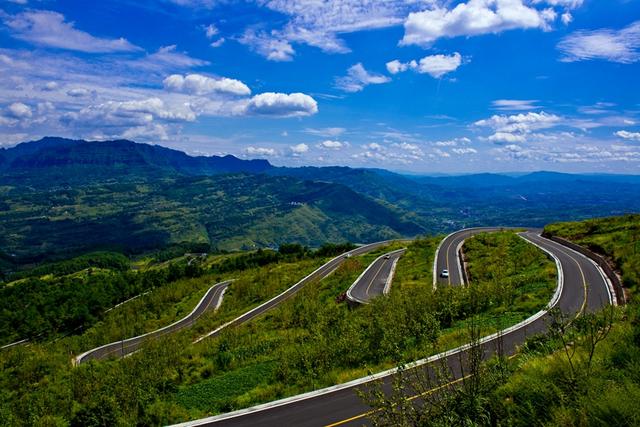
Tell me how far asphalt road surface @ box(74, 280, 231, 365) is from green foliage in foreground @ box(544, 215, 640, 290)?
174 feet

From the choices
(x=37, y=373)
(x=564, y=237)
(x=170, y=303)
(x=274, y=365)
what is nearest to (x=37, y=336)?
(x=170, y=303)

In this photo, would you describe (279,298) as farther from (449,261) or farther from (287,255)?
(287,255)

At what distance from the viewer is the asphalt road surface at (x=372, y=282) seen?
4797cm

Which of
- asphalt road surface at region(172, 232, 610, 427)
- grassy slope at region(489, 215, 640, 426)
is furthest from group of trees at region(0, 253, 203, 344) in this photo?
grassy slope at region(489, 215, 640, 426)

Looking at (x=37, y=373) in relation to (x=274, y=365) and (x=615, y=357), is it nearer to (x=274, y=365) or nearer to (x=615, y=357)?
(x=274, y=365)

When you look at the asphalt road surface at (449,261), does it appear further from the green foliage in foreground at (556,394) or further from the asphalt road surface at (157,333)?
the asphalt road surface at (157,333)

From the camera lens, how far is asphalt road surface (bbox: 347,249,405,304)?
48.0 metres

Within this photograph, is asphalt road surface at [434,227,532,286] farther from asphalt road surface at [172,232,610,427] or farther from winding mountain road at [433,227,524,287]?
asphalt road surface at [172,232,610,427]

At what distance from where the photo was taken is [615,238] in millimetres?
49969

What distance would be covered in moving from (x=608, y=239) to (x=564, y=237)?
15.9 m

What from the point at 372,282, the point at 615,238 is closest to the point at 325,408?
the point at 372,282

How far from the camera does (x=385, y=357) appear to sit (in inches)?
837

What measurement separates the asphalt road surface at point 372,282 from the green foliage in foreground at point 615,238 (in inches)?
912

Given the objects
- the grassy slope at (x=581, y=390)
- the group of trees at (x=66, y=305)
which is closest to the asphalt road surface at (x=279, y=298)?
the grassy slope at (x=581, y=390)
